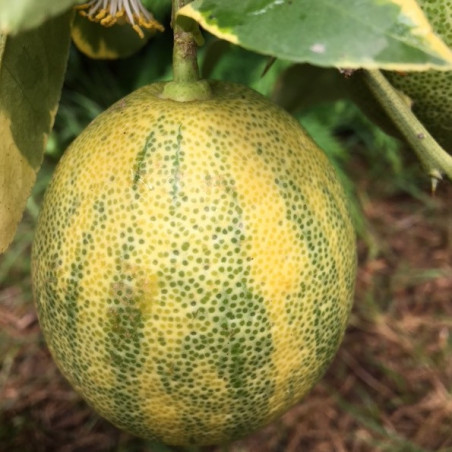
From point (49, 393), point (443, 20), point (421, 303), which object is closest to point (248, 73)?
point (421, 303)

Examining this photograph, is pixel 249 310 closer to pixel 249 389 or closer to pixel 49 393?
pixel 249 389

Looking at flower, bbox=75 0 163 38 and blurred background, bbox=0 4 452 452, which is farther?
blurred background, bbox=0 4 452 452

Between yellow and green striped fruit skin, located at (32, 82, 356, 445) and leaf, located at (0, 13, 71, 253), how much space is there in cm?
3

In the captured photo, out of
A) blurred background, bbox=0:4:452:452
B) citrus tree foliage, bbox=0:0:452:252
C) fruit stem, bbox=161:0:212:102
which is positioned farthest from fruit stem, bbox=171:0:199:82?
blurred background, bbox=0:4:452:452

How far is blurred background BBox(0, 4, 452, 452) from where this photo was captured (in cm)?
140

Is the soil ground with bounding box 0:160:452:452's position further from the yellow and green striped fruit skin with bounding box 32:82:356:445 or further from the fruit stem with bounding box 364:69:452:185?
the fruit stem with bounding box 364:69:452:185

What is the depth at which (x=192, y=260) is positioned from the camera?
0.54 meters

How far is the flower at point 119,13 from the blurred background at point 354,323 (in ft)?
1.70

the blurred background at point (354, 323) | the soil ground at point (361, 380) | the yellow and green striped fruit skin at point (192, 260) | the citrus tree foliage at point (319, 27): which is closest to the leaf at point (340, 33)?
the citrus tree foliage at point (319, 27)

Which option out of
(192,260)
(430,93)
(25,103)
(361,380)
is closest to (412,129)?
(430,93)

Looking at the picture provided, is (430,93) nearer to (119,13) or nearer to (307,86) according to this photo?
(307,86)

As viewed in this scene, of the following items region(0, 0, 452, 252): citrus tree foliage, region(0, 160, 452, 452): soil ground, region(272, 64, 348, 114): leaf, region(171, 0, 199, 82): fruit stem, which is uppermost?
region(0, 0, 452, 252): citrus tree foliage

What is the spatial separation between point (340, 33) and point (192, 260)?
7.6 inches

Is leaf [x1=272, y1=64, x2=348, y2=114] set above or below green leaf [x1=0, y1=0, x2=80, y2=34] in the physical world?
below
